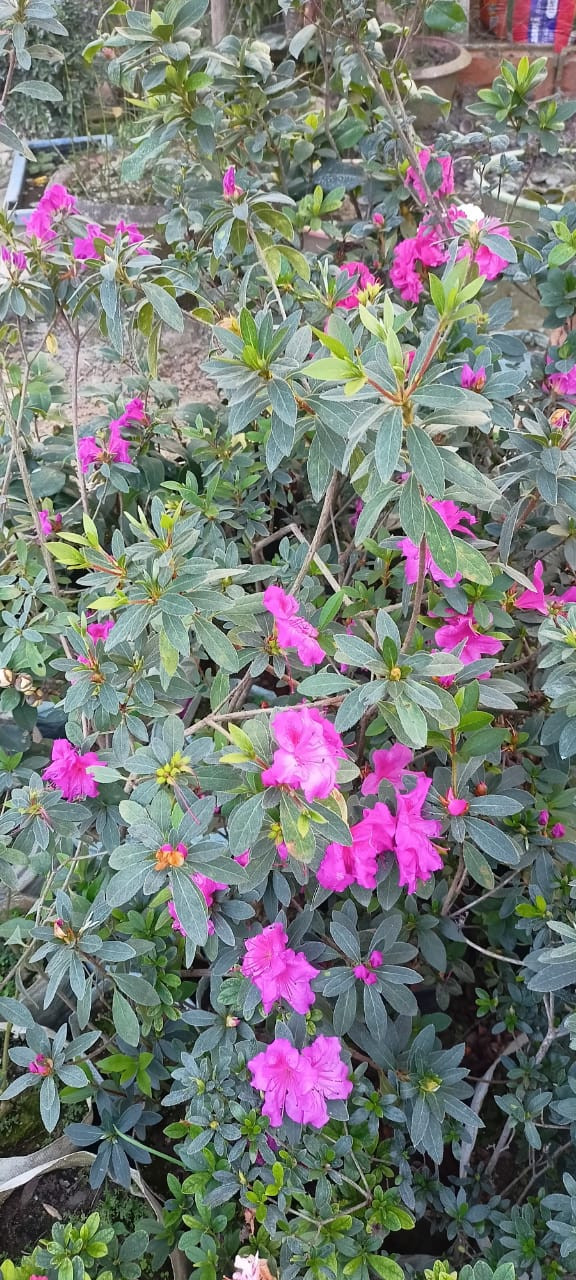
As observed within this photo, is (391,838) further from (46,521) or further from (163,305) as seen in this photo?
(46,521)

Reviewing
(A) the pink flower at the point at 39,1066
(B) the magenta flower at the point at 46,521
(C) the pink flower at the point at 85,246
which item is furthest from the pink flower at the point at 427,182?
(A) the pink flower at the point at 39,1066

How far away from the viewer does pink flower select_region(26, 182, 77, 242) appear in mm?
1468

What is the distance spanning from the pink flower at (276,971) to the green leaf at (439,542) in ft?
1.58

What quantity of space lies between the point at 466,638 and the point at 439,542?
0.32m

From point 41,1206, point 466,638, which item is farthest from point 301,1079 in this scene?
point 41,1206

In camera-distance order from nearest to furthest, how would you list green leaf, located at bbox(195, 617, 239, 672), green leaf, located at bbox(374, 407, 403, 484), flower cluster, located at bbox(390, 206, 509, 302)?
green leaf, located at bbox(374, 407, 403, 484) → green leaf, located at bbox(195, 617, 239, 672) → flower cluster, located at bbox(390, 206, 509, 302)

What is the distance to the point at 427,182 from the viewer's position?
1686 millimetres

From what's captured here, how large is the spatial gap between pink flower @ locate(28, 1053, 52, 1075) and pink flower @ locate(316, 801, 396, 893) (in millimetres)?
440

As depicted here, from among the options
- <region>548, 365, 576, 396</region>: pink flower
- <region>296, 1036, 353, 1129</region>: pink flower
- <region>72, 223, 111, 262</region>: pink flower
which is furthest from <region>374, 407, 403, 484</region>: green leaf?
<region>72, 223, 111, 262</region>: pink flower

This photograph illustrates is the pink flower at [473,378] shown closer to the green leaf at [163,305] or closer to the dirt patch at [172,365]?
the green leaf at [163,305]

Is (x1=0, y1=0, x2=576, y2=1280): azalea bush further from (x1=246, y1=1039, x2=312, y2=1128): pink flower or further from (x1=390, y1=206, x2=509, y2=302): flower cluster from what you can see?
(x1=390, y1=206, x2=509, y2=302): flower cluster

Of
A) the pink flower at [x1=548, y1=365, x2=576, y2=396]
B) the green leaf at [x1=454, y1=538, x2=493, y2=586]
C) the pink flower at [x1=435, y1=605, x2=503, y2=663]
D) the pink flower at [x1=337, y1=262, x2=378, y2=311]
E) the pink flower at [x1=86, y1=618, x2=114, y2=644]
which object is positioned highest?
the pink flower at [x1=337, y1=262, x2=378, y2=311]

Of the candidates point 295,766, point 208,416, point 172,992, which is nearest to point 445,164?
point 208,416

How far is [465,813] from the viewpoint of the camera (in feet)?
3.21
